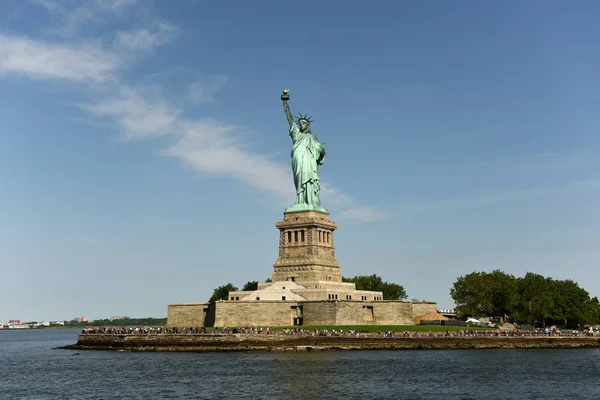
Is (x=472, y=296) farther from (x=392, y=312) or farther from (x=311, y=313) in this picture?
(x=311, y=313)

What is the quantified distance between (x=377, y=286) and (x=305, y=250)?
1153 inches

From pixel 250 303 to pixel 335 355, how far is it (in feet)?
68.2

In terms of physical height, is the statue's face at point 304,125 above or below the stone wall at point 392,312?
above

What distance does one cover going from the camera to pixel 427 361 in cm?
6412

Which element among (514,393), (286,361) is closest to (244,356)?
(286,361)

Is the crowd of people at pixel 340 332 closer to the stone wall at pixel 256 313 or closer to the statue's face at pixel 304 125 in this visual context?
the stone wall at pixel 256 313

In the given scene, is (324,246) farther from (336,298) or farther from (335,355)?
(335,355)

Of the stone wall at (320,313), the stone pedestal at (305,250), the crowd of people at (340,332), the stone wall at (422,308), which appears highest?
the stone pedestal at (305,250)

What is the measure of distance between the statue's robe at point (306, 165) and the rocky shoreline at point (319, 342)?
1059 inches

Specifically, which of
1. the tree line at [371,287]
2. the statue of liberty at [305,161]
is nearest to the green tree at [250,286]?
the tree line at [371,287]

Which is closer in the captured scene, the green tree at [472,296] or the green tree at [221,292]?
the green tree at [472,296]

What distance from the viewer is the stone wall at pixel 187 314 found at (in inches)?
3677

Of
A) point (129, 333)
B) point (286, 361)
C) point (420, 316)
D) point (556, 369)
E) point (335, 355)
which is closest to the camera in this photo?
point (556, 369)

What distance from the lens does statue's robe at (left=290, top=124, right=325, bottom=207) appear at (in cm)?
9869
